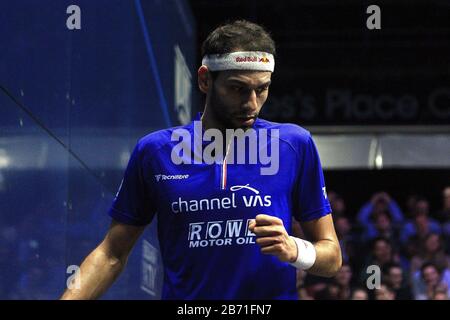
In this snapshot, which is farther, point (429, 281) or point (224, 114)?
point (429, 281)

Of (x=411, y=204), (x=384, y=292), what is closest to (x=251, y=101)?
(x=384, y=292)

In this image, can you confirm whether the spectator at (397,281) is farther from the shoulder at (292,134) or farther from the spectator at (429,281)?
the shoulder at (292,134)

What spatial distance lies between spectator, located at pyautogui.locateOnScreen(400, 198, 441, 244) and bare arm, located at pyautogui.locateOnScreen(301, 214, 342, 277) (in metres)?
8.96

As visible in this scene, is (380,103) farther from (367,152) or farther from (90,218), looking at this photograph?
(90,218)

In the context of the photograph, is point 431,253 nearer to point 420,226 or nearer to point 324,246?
point 420,226

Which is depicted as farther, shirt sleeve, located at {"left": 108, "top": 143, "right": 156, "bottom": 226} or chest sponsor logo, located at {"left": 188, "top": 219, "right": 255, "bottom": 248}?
shirt sleeve, located at {"left": 108, "top": 143, "right": 156, "bottom": 226}

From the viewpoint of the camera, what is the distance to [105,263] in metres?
2.63

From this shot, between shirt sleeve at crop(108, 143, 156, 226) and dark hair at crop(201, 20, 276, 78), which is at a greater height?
dark hair at crop(201, 20, 276, 78)

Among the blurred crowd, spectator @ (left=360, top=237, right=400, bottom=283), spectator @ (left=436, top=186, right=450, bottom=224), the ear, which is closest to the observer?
the ear

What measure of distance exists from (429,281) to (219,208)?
8.07 m

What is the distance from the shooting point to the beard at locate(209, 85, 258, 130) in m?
2.59

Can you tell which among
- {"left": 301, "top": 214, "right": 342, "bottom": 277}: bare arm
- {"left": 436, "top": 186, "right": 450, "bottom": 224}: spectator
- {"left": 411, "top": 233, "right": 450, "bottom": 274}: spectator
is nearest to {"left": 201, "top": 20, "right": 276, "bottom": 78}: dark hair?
{"left": 301, "top": 214, "right": 342, "bottom": 277}: bare arm

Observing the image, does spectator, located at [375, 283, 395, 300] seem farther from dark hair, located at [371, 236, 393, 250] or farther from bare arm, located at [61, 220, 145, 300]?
bare arm, located at [61, 220, 145, 300]
